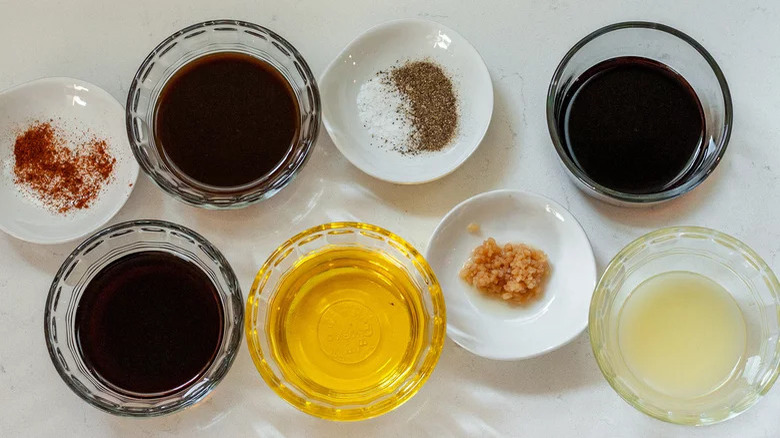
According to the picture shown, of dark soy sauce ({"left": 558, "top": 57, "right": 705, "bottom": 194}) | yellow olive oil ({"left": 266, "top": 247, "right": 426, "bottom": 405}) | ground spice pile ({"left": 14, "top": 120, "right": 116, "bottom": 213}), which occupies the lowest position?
yellow olive oil ({"left": 266, "top": 247, "right": 426, "bottom": 405})

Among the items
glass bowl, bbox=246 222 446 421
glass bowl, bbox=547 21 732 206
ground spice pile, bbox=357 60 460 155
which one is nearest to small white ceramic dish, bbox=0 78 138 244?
glass bowl, bbox=246 222 446 421

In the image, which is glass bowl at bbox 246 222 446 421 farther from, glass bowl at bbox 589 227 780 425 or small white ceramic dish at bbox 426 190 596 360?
glass bowl at bbox 589 227 780 425

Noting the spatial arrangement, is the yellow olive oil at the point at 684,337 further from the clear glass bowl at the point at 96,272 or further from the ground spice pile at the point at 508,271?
the clear glass bowl at the point at 96,272

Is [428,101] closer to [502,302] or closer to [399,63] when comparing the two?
[399,63]

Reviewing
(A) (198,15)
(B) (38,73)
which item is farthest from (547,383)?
(B) (38,73)

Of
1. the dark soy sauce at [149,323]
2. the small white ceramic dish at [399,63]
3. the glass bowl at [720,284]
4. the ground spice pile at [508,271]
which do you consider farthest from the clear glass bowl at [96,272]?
the glass bowl at [720,284]
